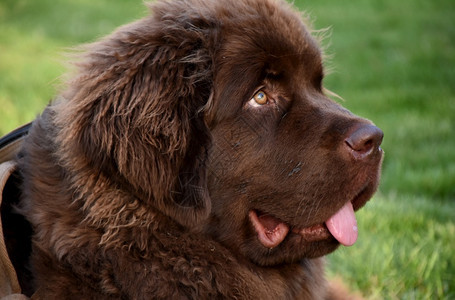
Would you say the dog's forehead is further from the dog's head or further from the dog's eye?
the dog's eye

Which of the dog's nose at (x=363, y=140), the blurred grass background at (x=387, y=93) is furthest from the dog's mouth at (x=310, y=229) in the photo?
the blurred grass background at (x=387, y=93)

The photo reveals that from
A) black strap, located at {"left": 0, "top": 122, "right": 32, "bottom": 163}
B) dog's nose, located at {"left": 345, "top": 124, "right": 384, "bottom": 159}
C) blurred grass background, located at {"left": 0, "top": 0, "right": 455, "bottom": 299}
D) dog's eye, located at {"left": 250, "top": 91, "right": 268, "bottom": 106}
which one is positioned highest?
dog's eye, located at {"left": 250, "top": 91, "right": 268, "bottom": 106}

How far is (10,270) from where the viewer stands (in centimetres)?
276

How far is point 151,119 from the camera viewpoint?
109 inches

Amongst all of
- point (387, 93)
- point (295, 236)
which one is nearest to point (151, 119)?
point (295, 236)

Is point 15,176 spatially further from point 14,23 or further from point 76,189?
point 14,23

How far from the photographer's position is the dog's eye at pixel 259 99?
3000 mm

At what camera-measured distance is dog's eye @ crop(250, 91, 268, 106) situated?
9.84 feet

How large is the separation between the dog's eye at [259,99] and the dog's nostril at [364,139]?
1.46 ft

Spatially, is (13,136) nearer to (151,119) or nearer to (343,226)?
(151,119)

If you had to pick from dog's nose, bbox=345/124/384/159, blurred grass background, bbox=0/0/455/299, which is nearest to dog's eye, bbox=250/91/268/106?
dog's nose, bbox=345/124/384/159

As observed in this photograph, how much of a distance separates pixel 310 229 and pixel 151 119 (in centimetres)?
94

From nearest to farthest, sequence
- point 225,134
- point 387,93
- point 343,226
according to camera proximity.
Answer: point 225,134 → point 343,226 → point 387,93

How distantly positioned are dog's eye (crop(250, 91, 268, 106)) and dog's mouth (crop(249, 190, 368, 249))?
0.52 m
